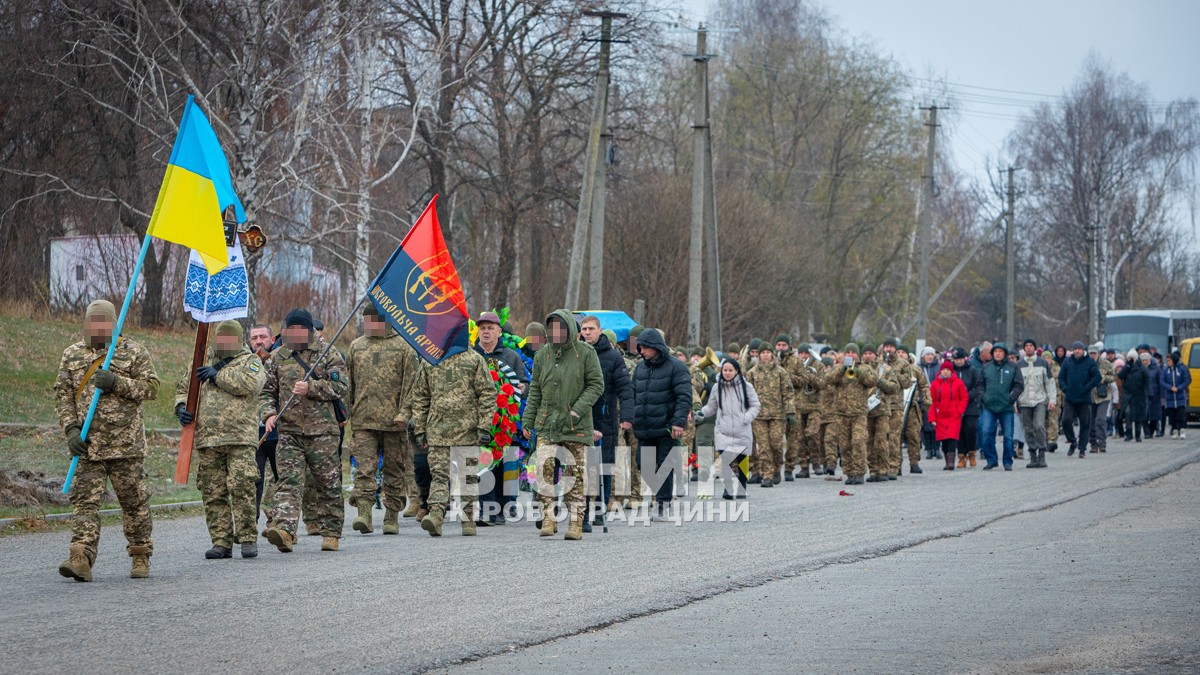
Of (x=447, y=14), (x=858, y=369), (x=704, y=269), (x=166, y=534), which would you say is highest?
(x=447, y=14)

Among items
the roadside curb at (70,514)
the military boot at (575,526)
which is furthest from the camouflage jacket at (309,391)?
the roadside curb at (70,514)

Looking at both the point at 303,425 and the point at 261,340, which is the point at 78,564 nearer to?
the point at 303,425

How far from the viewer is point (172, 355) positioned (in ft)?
94.1

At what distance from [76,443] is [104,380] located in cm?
46

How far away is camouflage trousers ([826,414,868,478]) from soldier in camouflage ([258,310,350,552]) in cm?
1020

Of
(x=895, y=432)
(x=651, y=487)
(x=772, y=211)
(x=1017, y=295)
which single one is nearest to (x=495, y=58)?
(x=772, y=211)

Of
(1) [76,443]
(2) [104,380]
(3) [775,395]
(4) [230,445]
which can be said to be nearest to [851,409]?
(3) [775,395]

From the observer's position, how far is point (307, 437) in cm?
1195

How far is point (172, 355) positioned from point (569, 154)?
15.1 metres

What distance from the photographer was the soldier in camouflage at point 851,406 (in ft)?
67.5

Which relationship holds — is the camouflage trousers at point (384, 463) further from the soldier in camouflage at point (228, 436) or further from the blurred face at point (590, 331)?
the blurred face at point (590, 331)

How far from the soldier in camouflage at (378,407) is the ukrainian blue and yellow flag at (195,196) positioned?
1847 millimetres

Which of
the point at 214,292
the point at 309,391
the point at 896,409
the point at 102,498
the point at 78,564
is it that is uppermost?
the point at 214,292

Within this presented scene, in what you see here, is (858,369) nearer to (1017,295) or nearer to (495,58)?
(495,58)
